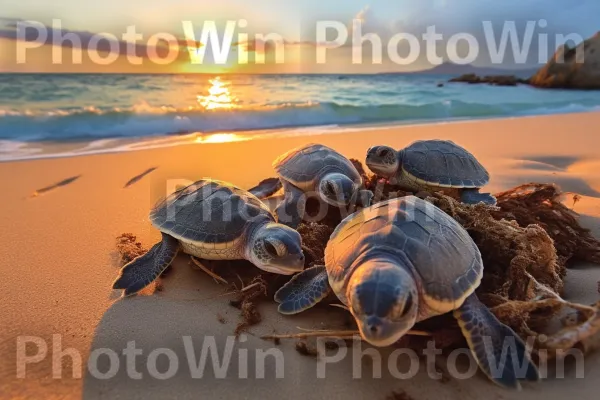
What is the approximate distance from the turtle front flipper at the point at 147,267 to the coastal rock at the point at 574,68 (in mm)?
25708

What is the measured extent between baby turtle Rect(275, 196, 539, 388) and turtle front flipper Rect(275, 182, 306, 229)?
1.29m

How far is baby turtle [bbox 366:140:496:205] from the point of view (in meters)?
4.11

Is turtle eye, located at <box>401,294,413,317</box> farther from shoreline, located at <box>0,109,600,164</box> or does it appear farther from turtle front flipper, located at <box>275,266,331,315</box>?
shoreline, located at <box>0,109,600,164</box>

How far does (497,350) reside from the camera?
2.05m

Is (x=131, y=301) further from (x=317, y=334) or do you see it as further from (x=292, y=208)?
(x=292, y=208)

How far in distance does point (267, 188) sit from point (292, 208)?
1024mm

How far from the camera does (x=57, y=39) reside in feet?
47.0

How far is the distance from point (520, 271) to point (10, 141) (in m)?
8.99

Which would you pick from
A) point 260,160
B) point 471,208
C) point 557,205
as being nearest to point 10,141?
point 260,160

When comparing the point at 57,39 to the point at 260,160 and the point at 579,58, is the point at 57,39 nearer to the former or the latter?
the point at 260,160

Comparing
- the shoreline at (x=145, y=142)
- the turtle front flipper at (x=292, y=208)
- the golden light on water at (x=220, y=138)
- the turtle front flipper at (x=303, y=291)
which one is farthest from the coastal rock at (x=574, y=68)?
the turtle front flipper at (x=303, y=291)

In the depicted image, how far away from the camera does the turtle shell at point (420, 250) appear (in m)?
2.02

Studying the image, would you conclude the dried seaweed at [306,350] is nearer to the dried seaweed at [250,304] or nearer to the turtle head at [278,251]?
the dried seaweed at [250,304]

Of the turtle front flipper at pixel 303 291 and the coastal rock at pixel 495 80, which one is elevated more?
the coastal rock at pixel 495 80
